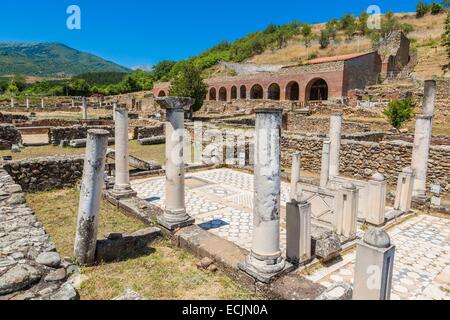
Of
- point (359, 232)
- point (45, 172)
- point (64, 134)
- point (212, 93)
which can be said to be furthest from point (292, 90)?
point (359, 232)

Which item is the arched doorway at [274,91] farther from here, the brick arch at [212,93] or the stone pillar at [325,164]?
the stone pillar at [325,164]

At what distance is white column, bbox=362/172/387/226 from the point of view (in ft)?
22.4

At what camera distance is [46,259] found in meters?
3.99

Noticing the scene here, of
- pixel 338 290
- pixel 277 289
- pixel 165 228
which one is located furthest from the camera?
pixel 165 228

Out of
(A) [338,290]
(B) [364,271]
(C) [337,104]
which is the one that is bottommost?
(A) [338,290]

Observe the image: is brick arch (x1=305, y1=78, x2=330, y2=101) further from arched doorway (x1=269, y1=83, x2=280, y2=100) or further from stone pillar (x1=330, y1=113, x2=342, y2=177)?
stone pillar (x1=330, y1=113, x2=342, y2=177)

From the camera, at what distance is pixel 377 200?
6.84 metres

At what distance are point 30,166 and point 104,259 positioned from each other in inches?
223

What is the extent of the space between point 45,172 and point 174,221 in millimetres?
5490

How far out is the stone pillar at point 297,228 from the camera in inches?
187
